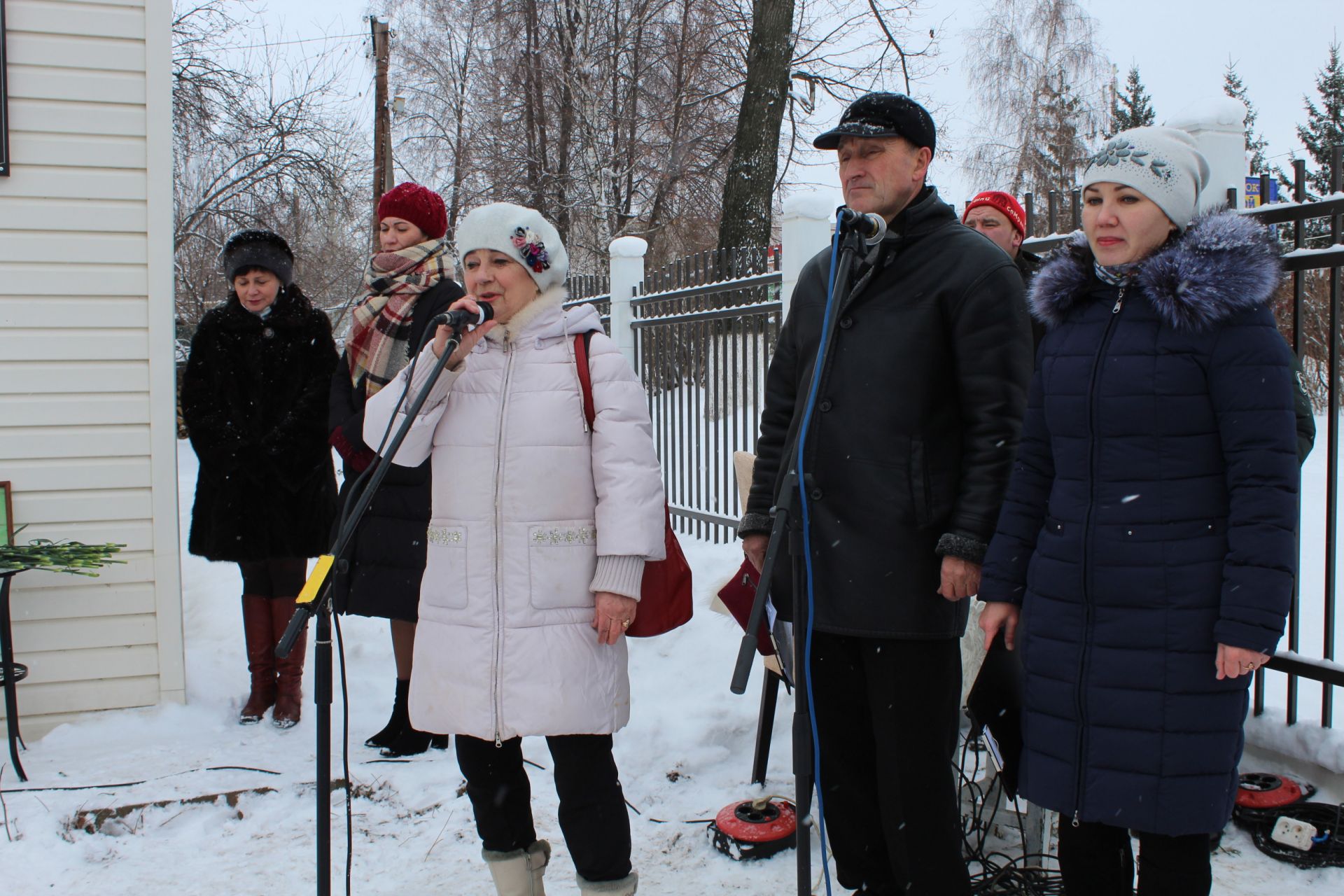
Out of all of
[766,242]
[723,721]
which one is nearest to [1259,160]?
[766,242]

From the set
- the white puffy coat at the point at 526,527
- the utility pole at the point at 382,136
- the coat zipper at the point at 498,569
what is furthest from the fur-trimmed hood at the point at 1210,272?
the utility pole at the point at 382,136

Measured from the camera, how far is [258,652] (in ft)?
13.6

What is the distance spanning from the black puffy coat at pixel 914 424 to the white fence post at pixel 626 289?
4.50 metres

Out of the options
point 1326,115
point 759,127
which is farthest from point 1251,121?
point 759,127

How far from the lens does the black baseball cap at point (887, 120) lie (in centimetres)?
225

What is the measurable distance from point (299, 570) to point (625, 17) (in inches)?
622

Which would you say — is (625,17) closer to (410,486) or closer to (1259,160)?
(410,486)

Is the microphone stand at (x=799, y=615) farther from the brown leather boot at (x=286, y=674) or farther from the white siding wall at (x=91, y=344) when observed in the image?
the white siding wall at (x=91, y=344)

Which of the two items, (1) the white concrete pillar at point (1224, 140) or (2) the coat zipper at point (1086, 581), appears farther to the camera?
(1) the white concrete pillar at point (1224, 140)

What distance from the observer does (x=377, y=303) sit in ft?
11.9

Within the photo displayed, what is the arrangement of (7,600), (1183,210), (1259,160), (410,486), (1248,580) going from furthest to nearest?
(1259,160), (7,600), (410,486), (1183,210), (1248,580)

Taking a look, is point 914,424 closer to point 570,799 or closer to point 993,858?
point 570,799

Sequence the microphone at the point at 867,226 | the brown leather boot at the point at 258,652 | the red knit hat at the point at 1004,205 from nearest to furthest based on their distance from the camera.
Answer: the microphone at the point at 867,226
the red knit hat at the point at 1004,205
the brown leather boot at the point at 258,652

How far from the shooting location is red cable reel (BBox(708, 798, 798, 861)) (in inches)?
118
